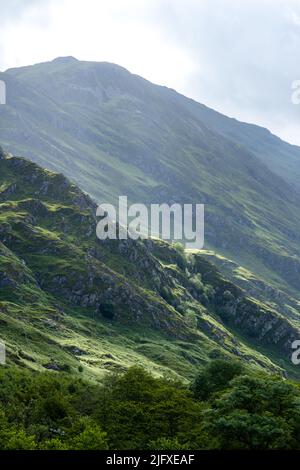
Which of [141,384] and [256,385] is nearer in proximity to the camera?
[256,385]

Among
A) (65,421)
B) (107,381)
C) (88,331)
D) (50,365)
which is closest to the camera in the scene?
(65,421)

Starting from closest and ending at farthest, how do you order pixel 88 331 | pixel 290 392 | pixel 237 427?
pixel 237 427 → pixel 290 392 → pixel 88 331

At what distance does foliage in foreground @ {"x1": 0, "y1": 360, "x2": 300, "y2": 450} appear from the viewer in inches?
2430

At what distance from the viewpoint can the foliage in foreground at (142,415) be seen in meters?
61.7

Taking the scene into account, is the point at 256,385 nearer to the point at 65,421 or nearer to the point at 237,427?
the point at 237,427

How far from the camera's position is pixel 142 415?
77500 mm
